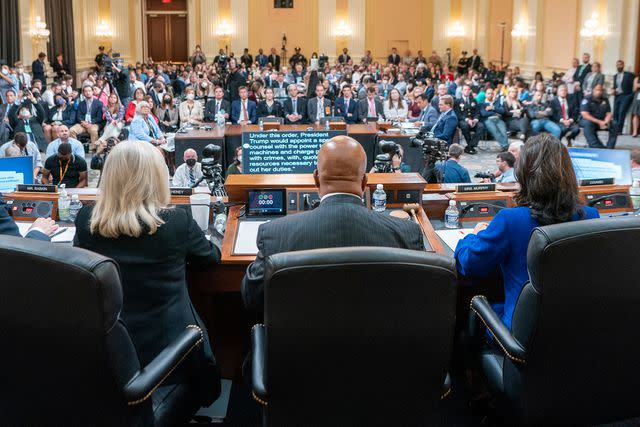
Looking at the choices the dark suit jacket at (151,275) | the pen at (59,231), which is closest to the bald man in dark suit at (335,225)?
the dark suit jacket at (151,275)

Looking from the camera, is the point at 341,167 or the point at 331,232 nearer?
the point at 331,232

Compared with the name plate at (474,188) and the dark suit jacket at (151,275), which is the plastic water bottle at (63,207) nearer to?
the dark suit jacket at (151,275)

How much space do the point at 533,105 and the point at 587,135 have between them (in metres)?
1.15

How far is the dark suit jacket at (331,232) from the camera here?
2.15 metres

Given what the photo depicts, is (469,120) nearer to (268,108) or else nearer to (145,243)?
(268,108)

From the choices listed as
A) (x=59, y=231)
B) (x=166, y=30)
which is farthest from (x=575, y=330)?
(x=166, y=30)

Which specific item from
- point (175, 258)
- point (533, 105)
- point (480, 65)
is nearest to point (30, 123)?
point (533, 105)

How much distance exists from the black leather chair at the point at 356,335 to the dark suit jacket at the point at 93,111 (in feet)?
34.3

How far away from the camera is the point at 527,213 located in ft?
8.64

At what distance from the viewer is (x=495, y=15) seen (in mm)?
21609

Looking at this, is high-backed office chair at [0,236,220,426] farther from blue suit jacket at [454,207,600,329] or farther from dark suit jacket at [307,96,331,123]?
dark suit jacket at [307,96,331,123]

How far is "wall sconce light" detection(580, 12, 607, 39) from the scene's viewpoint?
14461 millimetres

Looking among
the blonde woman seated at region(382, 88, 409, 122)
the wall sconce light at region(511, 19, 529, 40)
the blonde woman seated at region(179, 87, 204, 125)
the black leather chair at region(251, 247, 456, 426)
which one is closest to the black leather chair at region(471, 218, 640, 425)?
the black leather chair at region(251, 247, 456, 426)

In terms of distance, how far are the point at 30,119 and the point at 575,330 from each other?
10.2 meters
